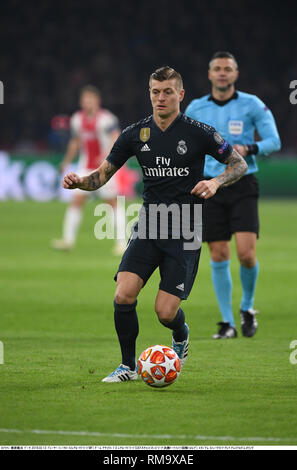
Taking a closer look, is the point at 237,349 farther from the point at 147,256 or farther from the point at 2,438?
the point at 2,438

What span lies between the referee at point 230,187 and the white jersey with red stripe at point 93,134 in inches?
270

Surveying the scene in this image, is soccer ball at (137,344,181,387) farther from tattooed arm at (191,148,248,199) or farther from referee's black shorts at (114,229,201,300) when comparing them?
tattooed arm at (191,148,248,199)

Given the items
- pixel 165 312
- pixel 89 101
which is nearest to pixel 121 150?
pixel 165 312

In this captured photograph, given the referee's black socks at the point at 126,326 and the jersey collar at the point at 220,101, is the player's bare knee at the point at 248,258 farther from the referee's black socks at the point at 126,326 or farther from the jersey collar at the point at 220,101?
the referee's black socks at the point at 126,326

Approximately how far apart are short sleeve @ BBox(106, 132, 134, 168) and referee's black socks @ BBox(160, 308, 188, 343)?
1104 mm

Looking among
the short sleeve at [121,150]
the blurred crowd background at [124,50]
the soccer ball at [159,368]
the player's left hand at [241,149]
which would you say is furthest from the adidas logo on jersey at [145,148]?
the blurred crowd background at [124,50]

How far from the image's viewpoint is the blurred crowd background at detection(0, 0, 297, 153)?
2944cm

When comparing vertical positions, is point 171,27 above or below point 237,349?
above

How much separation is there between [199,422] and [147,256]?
1.51 m

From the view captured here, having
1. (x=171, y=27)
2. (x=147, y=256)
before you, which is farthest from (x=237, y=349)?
(x=171, y=27)

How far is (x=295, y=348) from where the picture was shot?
25.1ft

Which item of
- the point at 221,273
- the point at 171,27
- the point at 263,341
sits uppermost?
the point at 171,27

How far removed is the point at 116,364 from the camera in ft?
23.0

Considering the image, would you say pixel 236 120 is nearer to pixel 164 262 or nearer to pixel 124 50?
pixel 164 262
